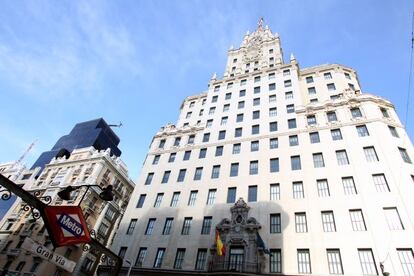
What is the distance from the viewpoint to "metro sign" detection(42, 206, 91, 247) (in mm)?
8095

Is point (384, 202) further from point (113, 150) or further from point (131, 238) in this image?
point (113, 150)

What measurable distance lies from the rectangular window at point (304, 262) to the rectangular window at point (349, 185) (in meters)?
7.44

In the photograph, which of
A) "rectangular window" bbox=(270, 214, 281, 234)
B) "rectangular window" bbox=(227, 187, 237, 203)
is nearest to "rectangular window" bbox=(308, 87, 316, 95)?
"rectangular window" bbox=(227, 187, 237, 203)

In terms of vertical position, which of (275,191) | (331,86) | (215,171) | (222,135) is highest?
(331,86)

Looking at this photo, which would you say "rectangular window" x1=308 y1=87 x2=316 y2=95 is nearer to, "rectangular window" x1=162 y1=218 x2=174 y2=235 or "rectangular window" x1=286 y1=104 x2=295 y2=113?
"rectangular window" x1=286 y1=104 x2=295 y2=113

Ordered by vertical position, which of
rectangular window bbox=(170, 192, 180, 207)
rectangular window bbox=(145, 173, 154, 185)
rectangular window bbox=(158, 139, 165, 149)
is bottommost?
rectangular window bbox=(170, 192, 180, 207)

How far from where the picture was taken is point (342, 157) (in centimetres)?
2998

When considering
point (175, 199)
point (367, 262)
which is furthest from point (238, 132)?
point (367, 262)

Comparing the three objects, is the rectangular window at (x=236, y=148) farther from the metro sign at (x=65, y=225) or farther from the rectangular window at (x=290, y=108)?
the metro sign at (x=65, y=225)

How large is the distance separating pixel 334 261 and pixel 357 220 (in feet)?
14.8

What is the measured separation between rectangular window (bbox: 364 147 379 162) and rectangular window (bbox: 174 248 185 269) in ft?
72.1

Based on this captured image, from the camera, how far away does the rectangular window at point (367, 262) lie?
21.3 meters

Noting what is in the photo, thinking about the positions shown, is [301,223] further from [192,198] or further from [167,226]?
[167,226]

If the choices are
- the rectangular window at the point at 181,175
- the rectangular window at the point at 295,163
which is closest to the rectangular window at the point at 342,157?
the rectangular window at the point at 295,163
